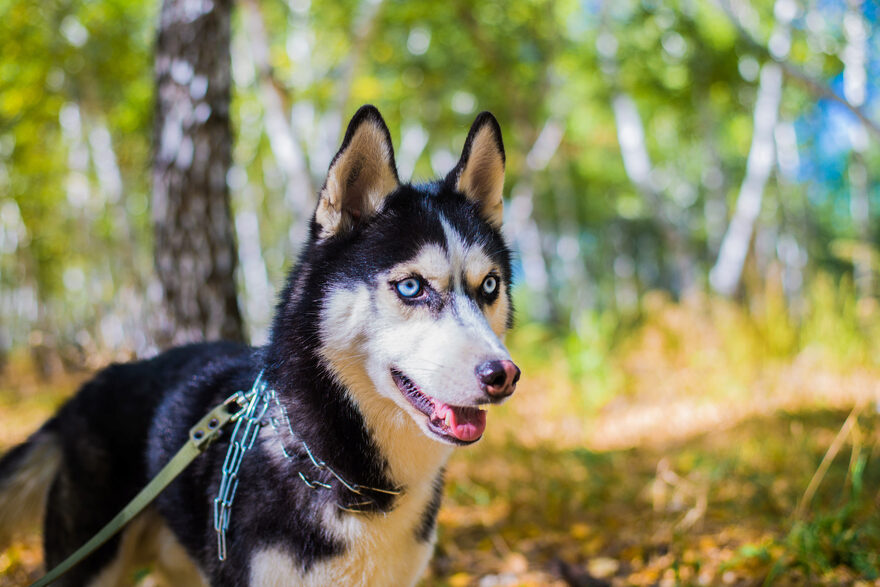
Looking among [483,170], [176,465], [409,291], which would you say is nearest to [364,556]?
[176,465]

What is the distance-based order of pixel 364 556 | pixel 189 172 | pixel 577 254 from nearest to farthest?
1. pixel 364 556
2. pixel 189 172
3. pixel 577 254

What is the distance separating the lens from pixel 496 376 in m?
1.54

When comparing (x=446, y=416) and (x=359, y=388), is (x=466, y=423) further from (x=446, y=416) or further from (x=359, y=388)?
(x=359, y=388)

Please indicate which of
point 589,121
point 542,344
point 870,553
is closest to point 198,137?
point 870,553

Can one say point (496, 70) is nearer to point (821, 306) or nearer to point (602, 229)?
point (821, 306)

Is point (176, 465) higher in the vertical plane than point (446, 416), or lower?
lower

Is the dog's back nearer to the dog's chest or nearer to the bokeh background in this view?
the bokeh background

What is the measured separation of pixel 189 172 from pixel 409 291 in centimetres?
294

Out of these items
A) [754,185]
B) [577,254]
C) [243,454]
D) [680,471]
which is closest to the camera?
[243,454]

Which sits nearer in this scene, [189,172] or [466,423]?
[466,423]

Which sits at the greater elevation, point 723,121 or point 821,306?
point 723,121

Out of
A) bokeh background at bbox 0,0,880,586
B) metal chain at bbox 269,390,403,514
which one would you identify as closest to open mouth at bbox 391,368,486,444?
metal chain at bbox 269,390,403,514

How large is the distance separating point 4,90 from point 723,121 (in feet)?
78.2

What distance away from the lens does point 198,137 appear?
4016 millimetres
